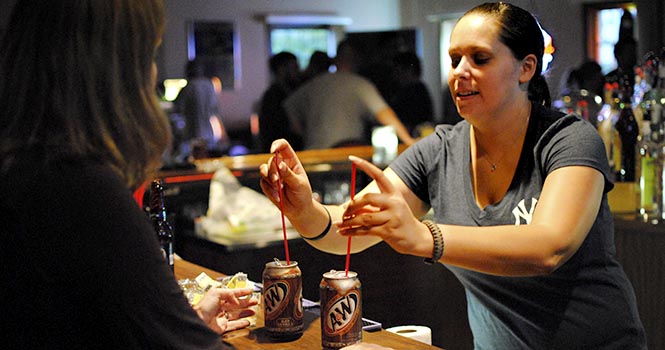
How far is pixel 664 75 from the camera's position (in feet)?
10.3

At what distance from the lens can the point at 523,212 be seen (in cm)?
194

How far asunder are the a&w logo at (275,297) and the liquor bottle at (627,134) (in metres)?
1.97

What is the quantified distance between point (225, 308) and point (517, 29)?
934 mm

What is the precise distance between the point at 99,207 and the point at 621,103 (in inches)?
101

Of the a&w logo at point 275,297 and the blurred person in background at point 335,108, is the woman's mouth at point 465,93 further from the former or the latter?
the blurred person in background at point 335,108

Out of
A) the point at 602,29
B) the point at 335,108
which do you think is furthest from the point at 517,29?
the point at 602,29

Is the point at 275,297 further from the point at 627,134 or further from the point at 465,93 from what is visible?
the point at 627,134

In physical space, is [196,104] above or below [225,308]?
above

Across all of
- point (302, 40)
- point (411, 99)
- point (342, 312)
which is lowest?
point (342, 312)

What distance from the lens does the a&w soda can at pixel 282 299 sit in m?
1.67

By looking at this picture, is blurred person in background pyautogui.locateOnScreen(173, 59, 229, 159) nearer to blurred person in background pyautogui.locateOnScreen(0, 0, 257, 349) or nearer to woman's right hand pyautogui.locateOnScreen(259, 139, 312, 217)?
woman's right hand pyautogui.locateOnScreen(259, 139, 312, 217)

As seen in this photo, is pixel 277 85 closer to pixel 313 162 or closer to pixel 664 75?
pixel 313 162

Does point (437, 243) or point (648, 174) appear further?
point (648, 174)

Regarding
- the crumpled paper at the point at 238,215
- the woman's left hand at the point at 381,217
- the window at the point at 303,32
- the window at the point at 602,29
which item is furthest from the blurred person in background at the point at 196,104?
the woman's left hand at the point at 381,217
